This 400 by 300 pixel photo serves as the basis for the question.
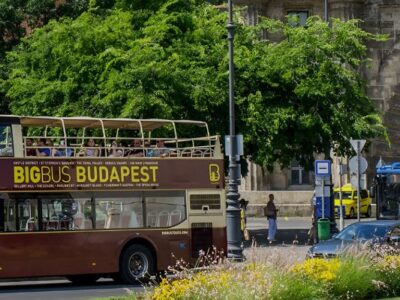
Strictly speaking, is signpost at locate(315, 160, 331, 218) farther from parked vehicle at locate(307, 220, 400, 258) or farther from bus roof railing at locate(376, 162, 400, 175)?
parked vehicle at locate(307, 220, 400, 258)

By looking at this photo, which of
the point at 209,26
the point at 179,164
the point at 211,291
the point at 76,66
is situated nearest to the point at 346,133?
the point at 209,26

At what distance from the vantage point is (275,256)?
57.5 ft

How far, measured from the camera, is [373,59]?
65.6 metres

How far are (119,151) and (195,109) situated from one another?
39.6 feet

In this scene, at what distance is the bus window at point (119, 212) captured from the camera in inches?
1021

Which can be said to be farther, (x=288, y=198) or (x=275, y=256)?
(x=288, y=198)

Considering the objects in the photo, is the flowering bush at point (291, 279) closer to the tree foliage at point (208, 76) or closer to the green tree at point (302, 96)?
the tree foliage at point (208, 76)

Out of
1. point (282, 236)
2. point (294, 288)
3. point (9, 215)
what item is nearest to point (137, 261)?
point (9, 215)

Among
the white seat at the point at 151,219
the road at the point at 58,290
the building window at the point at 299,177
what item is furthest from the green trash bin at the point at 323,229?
the building window at the point at 299,177

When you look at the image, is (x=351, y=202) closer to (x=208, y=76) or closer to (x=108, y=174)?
(x=208, y=76)

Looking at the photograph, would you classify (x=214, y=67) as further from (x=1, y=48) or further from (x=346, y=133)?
(x=1, y=48)

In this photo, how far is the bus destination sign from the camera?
24734mm

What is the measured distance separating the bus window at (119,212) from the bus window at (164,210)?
26cm

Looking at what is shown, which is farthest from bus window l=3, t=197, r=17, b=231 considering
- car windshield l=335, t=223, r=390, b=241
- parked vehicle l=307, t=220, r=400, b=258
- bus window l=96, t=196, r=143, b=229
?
car windshield l=335, t=223, r=390, b=241
